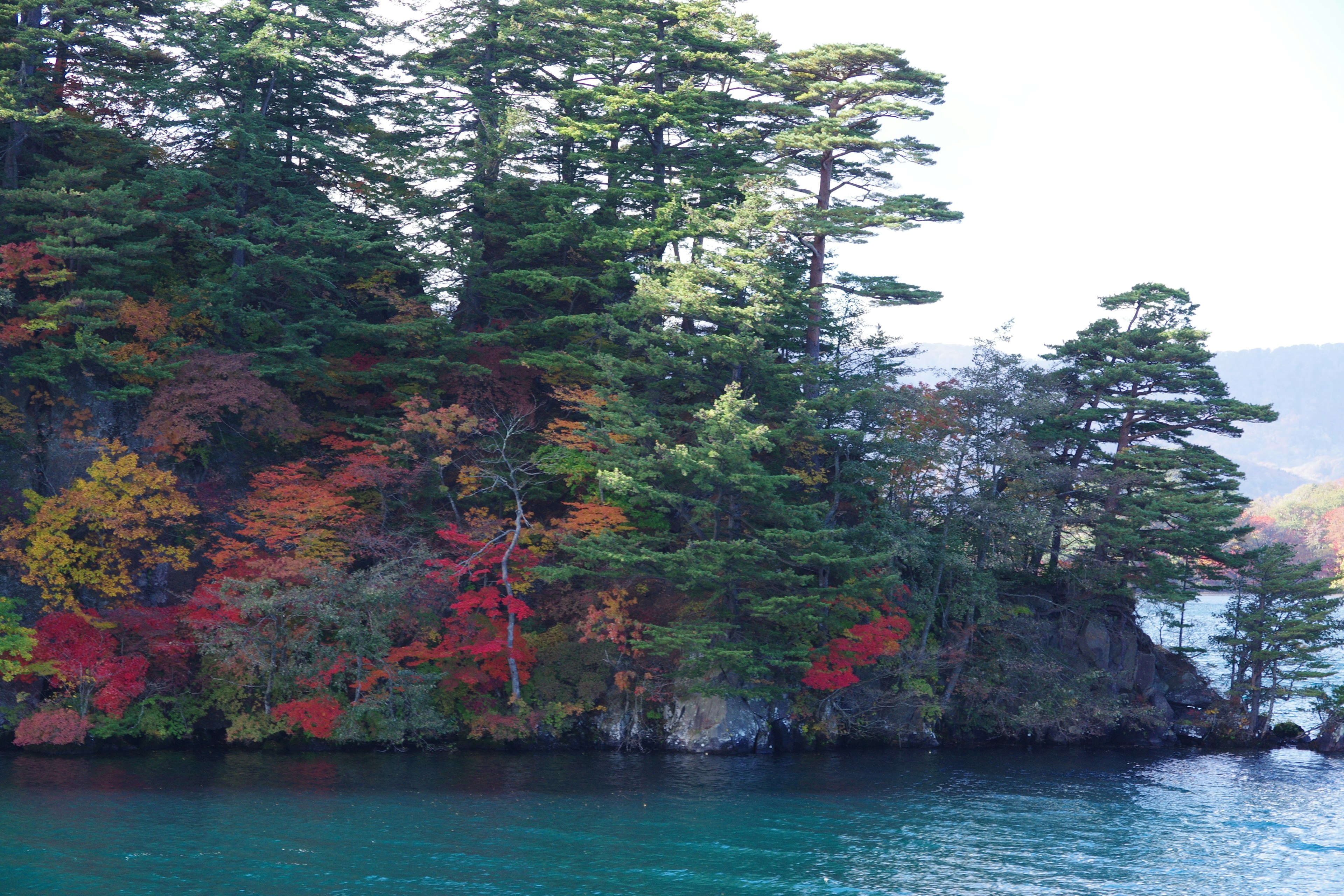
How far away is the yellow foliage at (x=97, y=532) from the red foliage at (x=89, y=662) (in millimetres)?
528

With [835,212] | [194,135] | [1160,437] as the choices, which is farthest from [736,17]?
[1160,437]

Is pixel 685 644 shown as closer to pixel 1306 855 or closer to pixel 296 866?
pixel 296 866

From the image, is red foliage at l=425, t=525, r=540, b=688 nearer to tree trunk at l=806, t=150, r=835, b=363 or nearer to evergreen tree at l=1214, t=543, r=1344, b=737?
tree trunk at l=806, t=150, r=835, b=363

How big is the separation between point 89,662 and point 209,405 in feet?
22.7

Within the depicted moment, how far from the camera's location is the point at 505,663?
→ 2523 cm

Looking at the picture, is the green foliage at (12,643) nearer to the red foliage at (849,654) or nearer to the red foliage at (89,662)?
the red foliage at (89,662)

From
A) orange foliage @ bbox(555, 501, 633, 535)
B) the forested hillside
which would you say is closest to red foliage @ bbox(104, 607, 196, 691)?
the forested hillside

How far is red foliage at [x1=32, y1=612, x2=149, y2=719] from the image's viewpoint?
2212 centimetres

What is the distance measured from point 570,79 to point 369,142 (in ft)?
22.5

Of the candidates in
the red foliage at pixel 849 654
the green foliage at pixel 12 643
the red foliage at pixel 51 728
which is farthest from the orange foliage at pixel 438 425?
the red foliage at pixel 849 654

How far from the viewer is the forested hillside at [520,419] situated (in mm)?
23859

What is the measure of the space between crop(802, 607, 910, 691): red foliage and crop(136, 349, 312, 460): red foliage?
51.7 ft

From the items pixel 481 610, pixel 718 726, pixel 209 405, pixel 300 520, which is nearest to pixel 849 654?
pixel 718 726

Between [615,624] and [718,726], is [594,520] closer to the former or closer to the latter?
[615,624]
